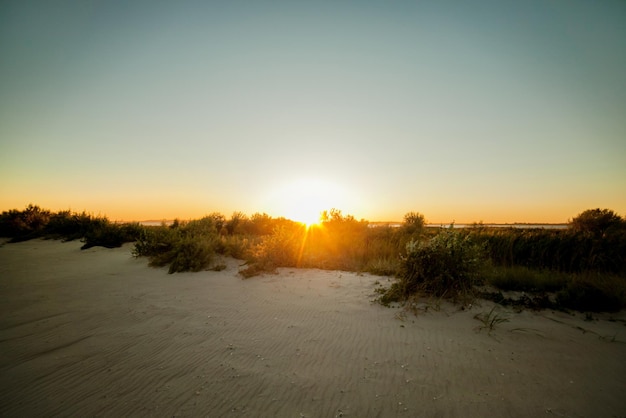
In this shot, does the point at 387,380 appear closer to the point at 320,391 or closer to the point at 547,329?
the point at 320,391

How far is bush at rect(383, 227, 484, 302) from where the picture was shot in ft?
16.5

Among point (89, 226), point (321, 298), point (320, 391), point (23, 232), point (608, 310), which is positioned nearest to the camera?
point (320, 391)

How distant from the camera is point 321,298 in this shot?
5.49 m

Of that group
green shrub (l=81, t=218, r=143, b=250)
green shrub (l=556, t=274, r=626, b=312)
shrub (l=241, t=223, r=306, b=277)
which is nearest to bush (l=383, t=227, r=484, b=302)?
green shrub (l=556, t=274, r=626, b=312)

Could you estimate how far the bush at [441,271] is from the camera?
5035 millimetres

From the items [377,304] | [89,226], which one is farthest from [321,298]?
[89,226]

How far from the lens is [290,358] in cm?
327

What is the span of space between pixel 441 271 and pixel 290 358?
3308 mm

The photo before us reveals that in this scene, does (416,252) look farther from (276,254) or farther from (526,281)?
(276,254)

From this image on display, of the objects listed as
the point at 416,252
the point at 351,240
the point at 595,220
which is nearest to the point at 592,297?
the point at 416,252

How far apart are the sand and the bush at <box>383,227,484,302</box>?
16.5 inches

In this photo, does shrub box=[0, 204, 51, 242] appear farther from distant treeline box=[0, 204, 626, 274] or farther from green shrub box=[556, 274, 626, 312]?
green shrub box=[556, 274, 626, 312]

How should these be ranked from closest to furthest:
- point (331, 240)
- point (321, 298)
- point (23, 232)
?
1. point (321, 298)
2. point (331, 240)
3. point (23, 232)

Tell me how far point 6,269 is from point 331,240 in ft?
33.1
